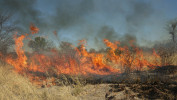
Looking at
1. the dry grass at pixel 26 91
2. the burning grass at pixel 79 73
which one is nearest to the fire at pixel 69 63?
the burning grass at pixel 79 73

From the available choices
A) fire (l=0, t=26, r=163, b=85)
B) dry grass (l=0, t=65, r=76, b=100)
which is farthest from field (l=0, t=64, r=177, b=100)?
fire (l=0, t=26, r=163, b=85)

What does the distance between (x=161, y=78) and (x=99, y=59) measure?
4.18m

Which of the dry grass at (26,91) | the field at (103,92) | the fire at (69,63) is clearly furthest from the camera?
the fire at (69,63)

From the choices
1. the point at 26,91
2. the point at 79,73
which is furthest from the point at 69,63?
the point at 26,91

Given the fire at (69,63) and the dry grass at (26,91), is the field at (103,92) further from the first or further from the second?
the fire at (69,63)

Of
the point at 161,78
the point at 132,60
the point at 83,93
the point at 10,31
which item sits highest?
the point at 10,31

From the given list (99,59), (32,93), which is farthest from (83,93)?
(99,59)

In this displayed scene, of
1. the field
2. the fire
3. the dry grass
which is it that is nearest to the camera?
the field

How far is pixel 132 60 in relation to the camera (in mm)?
6582

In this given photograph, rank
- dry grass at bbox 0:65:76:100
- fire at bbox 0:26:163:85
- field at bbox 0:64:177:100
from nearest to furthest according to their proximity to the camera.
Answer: field at bbox 0:64:177:100, dry grass at bbox 0:65:76:100, fire at bbox 0:26:163:85

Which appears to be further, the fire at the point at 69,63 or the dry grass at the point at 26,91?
the fire at the point at 69,63

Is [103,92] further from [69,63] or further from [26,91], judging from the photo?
[69,63]

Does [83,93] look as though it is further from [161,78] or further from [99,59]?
[99,59]

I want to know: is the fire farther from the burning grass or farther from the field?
the field
